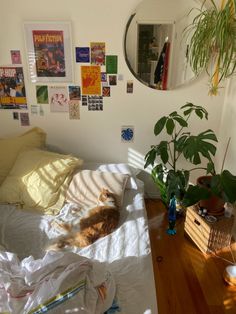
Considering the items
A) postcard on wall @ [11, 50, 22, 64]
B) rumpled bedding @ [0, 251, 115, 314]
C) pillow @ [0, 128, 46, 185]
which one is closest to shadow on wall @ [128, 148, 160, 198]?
pillow @ [0, 128, 46, 185]

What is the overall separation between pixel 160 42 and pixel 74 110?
892 millimetres

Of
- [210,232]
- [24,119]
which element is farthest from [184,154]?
[24,119]

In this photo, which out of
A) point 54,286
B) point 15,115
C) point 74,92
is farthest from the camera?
point 15,115

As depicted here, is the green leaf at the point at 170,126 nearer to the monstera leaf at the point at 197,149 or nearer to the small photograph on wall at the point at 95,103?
the monstera leaf at the point at 197,149

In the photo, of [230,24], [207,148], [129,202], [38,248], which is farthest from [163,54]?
[38,248]

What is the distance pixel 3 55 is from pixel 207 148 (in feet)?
5.77

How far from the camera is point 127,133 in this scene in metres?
2.48

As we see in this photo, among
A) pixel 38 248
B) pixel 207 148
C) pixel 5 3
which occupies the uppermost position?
pixel 5 3

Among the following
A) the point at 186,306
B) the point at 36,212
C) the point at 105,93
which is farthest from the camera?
the point at 105,93

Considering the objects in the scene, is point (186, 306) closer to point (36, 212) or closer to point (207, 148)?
point (207, 148)

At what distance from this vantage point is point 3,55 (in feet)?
7.44

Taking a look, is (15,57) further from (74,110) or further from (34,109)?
(74,110)

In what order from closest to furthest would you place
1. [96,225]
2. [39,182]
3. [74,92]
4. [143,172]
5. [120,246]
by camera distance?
[120,246], [96,225], [39,182], [74,92], [143,172]

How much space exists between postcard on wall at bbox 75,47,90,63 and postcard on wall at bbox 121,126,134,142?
2.11 feet
